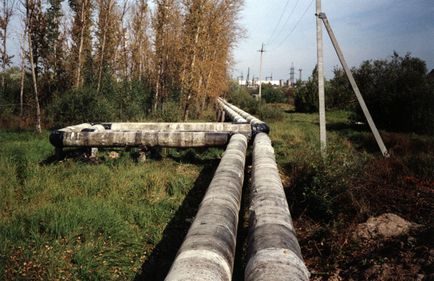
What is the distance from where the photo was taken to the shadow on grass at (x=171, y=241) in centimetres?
380

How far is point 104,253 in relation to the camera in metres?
3.99

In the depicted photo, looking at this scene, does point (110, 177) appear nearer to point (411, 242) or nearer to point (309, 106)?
point (411, 242)

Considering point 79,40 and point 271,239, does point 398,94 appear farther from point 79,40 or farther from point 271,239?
point 79,40

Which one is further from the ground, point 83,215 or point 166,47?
point 166,47

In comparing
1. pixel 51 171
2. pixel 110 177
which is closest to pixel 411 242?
pixel 110 177

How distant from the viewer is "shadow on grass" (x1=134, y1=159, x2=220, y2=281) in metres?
3.80

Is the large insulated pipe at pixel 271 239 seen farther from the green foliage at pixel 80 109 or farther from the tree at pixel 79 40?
the tree at pixel 79 40

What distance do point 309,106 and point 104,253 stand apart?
28.2 metres

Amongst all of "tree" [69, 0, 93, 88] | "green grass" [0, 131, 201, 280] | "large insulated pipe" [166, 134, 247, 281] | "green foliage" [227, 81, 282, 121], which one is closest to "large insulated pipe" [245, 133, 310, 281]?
"large insulated pipe" [166, 134, 247, 281]

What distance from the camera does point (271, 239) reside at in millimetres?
3115

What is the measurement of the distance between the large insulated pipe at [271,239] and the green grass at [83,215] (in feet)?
5.27

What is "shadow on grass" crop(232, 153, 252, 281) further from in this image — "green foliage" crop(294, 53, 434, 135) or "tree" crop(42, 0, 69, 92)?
"tree" crop(42, 0, 69, 92)

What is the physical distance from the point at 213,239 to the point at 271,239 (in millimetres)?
584

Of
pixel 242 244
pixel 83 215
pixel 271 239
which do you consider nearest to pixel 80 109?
pixel 83 215
